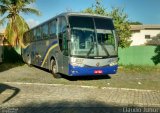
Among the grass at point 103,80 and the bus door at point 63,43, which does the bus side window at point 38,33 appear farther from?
the bus door at point 63,43

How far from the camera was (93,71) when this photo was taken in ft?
52.3

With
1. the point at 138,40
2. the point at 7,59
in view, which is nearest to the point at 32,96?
the point at 7,59

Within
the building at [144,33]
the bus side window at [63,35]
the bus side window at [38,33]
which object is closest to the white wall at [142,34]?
the building at [144,33]

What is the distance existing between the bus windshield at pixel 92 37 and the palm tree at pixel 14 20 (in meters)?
22.6

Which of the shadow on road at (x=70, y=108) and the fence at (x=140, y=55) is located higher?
the fence at (x=140, y=55)

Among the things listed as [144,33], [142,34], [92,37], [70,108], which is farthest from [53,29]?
[144,33]

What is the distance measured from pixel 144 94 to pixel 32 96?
4292 mm

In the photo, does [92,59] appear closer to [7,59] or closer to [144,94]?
[144,94]

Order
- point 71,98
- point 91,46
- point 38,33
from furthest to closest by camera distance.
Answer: point 38,33
point 91,46
point 71,98

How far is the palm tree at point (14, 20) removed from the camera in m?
38.0

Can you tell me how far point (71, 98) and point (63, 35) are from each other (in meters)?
6.00

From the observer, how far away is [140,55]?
27.0m

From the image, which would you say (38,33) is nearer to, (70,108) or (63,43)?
(63,43)

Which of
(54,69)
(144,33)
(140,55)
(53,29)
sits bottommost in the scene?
(54,69)
